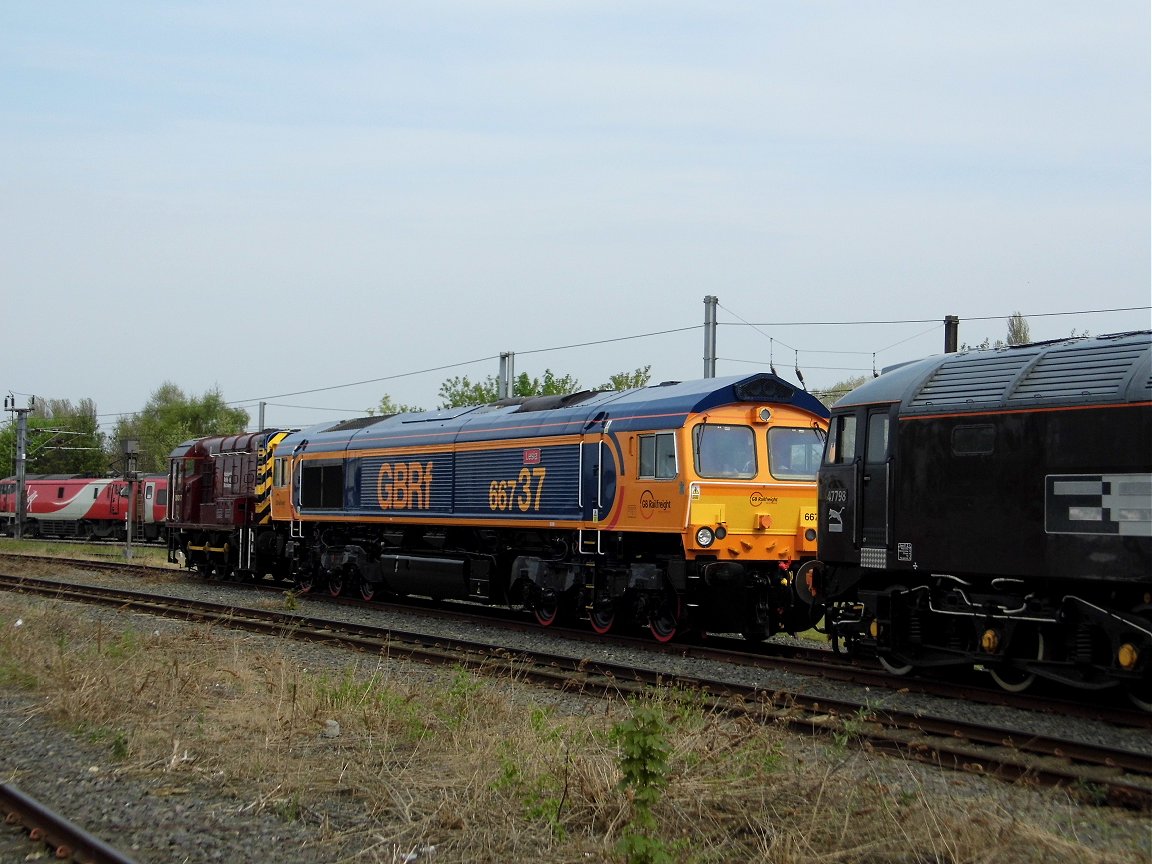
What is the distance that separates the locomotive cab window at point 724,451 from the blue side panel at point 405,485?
570 centimetres

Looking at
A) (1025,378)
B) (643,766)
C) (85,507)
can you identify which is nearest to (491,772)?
(643,766)

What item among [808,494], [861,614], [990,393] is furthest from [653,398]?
[990,393]

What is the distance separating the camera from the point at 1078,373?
10.8 m

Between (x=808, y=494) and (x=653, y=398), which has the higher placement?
(x=653, y=398)

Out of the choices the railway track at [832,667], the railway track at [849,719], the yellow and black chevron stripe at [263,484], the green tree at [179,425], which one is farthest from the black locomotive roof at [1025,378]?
the green tree at [179,425]

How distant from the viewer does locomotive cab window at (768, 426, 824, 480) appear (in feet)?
52.8

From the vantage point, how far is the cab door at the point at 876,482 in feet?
40.1

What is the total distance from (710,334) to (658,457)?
1042 cm

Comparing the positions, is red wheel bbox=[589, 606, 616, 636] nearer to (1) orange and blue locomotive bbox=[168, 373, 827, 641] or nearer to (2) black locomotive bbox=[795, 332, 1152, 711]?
(1) orange and blue locomotive bbox=[168, 373, 827, 641]

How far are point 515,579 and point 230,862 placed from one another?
1203cm

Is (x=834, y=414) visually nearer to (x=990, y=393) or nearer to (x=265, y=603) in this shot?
(x=990, y=393)

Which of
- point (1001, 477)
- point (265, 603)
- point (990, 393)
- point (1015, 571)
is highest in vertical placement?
point (990, 393)

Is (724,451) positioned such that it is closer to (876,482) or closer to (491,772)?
(876,482)

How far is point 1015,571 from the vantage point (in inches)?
430
